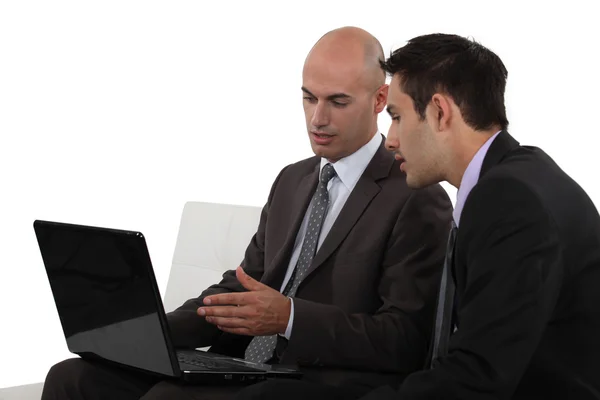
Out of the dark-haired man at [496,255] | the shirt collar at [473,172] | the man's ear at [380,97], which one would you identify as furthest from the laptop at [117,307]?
the man's ear at [380,97]

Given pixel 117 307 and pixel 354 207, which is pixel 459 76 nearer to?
pixel 354 207

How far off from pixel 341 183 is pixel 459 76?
72 centimetres

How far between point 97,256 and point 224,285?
0.68m

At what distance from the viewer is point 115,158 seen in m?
4.65

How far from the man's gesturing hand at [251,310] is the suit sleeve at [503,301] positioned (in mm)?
645

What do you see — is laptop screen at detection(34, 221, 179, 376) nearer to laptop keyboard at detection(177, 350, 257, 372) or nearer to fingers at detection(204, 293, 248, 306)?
laptop keyboard at detection(177, 350, 257, 372)

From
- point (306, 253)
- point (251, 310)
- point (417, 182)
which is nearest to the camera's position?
point (417, 182)

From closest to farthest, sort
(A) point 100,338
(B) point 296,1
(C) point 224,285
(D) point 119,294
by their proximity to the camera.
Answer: (D) point 119,294
(A) point 100,338
(C) point 224,285
(B) point 296,1

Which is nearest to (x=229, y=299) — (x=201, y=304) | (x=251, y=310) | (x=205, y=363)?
(x=251, y=310)

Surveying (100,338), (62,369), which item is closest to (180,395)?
(100,338)

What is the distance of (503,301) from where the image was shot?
158 cm

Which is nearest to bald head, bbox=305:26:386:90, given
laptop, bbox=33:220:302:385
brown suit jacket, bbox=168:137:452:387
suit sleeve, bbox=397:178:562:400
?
brown suit jacket, bbox=168:137:452:387

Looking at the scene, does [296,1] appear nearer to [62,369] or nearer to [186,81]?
[186,81]

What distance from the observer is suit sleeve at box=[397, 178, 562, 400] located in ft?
5.19
